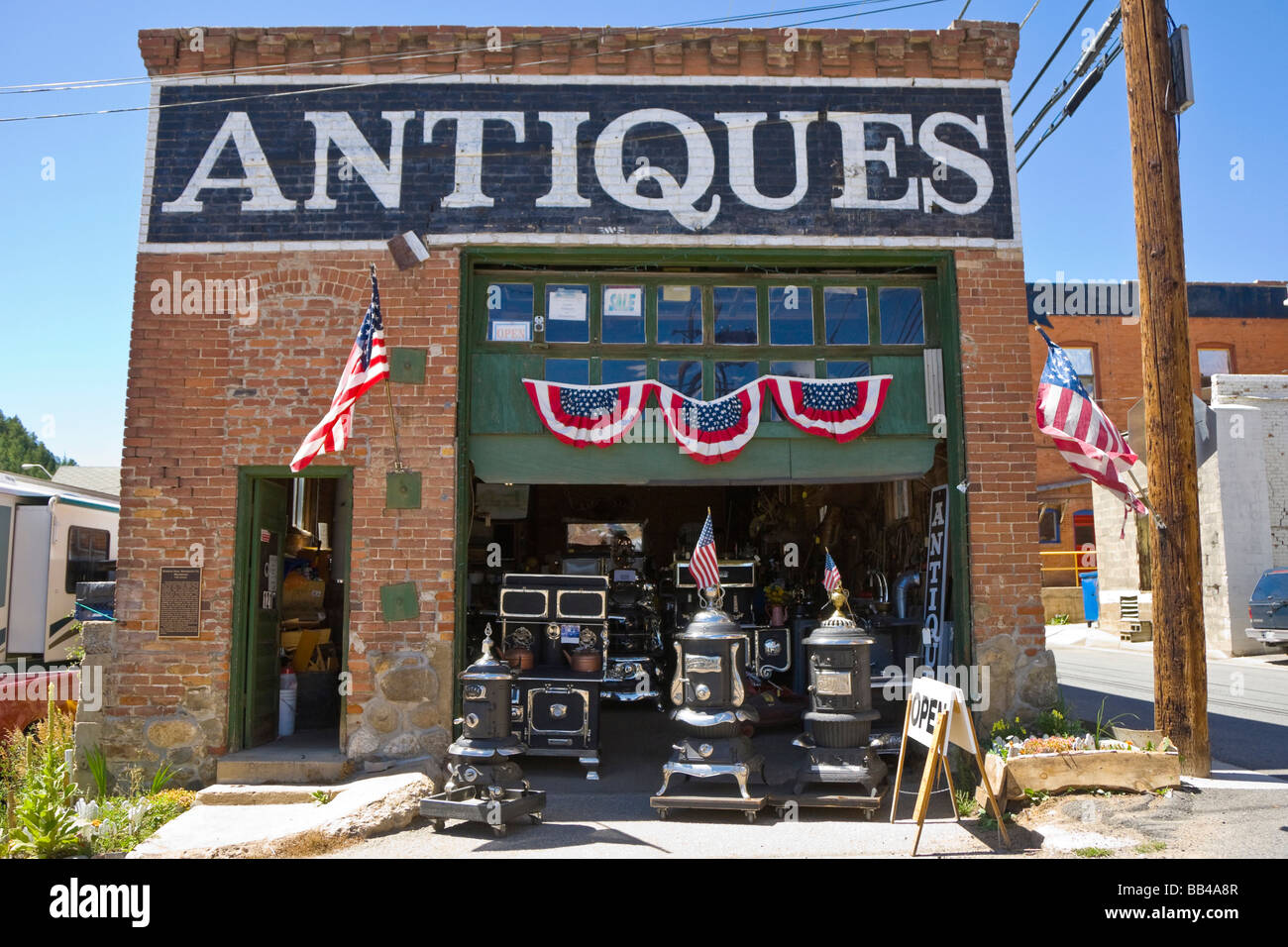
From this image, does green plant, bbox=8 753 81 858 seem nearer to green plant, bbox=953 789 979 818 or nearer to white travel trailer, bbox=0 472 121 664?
white travel trailer, bbox=0 472 121 664

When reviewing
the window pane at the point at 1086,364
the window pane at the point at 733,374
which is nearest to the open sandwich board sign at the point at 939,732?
A: the window pane at the point at 733,374

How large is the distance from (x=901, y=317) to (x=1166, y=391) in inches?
102

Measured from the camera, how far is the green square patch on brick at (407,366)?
29.3 feet

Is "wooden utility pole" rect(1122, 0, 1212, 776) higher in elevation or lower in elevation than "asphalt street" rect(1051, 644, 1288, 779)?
higher

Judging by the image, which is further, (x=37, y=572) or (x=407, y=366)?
(x=37, y=572)

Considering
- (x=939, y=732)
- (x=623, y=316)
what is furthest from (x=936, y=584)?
(x=623, y=316)

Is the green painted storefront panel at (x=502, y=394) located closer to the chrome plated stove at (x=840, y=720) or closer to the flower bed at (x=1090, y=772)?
the chrome plated stove at (x=840, y=720)

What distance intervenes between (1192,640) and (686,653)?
4.31 meters

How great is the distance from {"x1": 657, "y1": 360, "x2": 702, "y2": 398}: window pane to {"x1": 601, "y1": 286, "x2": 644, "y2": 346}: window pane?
36 cm

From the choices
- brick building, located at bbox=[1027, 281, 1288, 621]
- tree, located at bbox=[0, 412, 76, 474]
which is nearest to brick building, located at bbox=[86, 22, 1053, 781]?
brick building, located at bbox=[1027, 281, 1288, 621]

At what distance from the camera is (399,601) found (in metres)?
8.64

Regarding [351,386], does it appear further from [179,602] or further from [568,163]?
[568,163]

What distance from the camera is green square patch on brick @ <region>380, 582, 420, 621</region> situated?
28.3 ft

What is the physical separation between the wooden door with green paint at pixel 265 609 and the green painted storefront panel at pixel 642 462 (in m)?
2.13
